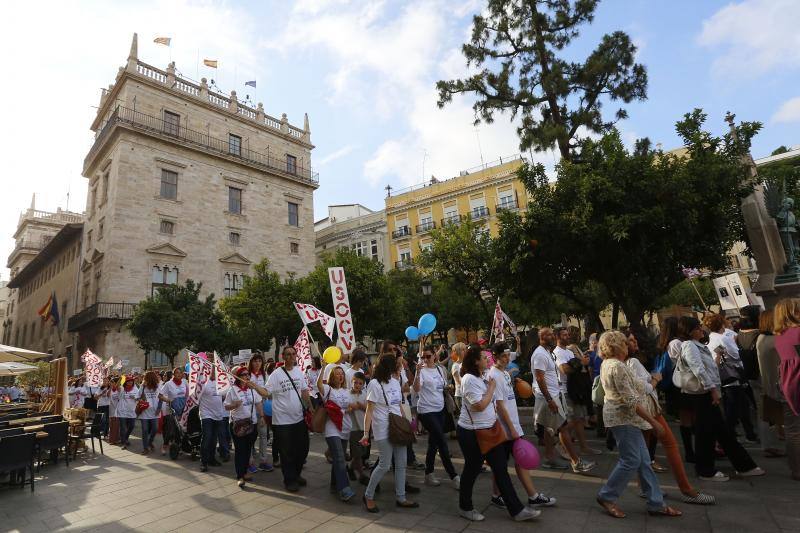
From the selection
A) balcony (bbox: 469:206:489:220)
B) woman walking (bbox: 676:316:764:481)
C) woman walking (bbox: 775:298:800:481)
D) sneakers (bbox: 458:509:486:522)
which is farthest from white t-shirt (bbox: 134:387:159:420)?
balcony (bbox: 469:206:489:220)

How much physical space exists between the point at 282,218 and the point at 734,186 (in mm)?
30523

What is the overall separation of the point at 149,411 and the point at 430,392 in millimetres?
8136

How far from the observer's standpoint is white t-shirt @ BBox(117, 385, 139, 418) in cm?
1186

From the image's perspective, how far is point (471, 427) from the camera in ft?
15.2

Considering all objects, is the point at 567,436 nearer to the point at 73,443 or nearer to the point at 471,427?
the point at 471,427

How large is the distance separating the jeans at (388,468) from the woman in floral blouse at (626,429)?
214 cm

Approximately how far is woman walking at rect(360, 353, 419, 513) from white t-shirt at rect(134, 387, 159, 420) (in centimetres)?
787

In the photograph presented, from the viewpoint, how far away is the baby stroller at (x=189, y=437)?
9.36 m

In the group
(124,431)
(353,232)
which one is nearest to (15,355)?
(124,431)

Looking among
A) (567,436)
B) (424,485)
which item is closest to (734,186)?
(567,436)

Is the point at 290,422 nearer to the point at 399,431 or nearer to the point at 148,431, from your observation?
the point at 399,431

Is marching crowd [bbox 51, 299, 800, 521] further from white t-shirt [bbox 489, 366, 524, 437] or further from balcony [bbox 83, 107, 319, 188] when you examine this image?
balcony [bbox 83, 107, 319, 188]

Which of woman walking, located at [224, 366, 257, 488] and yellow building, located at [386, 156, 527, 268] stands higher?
yellow building, located at [386, 156, 527, 268]

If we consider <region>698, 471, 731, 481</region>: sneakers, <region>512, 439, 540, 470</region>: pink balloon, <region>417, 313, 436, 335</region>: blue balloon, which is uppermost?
<region>417, 313, 436, 335</region>: blue balloon
